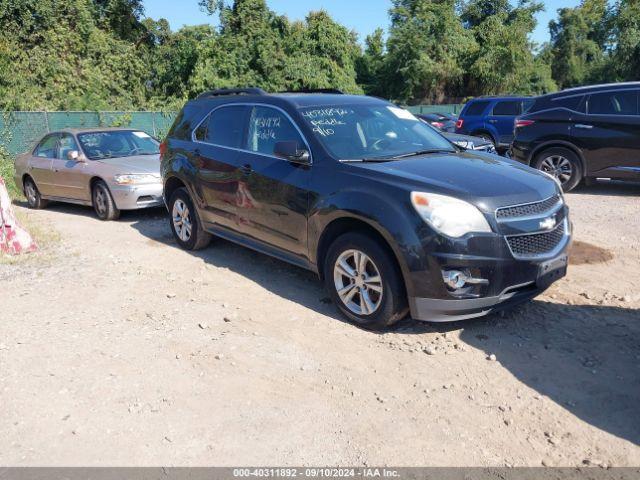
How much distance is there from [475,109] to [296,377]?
557 inches

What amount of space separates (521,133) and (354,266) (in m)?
7.12

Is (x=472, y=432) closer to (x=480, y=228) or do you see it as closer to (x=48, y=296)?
(x=480, y=228)

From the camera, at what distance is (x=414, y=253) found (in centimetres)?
403

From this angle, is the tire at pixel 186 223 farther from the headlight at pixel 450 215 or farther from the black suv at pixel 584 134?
the black suv at pixel 584 134

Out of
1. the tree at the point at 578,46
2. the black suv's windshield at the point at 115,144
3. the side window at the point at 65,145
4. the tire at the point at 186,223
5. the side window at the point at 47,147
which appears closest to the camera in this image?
the tire at the point at 186,223

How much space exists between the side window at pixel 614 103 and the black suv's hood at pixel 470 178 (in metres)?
5.55

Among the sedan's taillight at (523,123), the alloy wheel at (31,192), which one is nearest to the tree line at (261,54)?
the alloy wheel at (31,192)

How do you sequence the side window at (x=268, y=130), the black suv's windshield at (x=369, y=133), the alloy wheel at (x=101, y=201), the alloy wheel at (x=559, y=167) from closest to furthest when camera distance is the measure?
the black suv's windshield at (x=369, y=133)
the side window at (x=268, y=130)
the alloy wheel at (x=101, y=201)
the alloy wheel at (x=559, y=167)

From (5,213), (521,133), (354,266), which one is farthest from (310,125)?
(521,133)

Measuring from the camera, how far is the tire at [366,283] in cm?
420

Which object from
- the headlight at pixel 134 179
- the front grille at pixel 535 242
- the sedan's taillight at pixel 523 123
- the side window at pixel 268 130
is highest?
the side window at pixel 268 130

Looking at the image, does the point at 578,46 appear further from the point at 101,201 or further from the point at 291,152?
the point at 291,152

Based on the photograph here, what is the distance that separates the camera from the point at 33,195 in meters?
10.9

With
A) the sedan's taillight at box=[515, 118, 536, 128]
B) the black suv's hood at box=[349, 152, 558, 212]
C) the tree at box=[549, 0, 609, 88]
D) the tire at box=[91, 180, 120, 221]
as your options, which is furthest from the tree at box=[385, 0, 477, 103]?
the black suv's hood at box=[349, 152, 558, 212]
